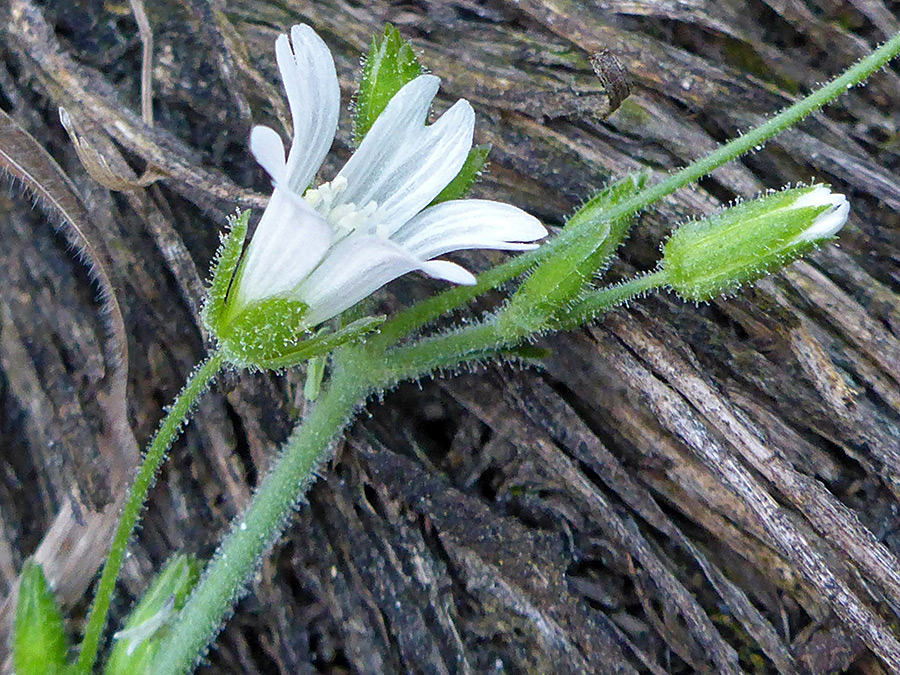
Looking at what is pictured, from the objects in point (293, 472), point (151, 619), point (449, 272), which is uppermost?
point (449, 272)

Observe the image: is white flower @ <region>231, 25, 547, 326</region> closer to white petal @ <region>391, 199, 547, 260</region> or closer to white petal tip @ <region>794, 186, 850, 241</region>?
white petal @ <region>391, 199, 547, 260</region>

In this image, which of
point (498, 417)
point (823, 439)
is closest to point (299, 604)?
point (498, 417)

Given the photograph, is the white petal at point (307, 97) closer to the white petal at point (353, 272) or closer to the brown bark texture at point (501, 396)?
the white petal at point (353, 272)

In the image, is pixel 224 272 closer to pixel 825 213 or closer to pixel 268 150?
pixel 268 150

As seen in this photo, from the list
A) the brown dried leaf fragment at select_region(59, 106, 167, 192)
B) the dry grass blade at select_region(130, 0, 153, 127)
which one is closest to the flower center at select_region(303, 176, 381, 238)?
the brown dried leaf fragment at select_region(59, 106, 167, 192)

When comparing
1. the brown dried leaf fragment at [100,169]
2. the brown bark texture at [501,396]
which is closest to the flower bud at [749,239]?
the brown bark texture at [501,396]

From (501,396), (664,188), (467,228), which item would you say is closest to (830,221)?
(664,188)

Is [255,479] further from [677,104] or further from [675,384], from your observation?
[677,104]
